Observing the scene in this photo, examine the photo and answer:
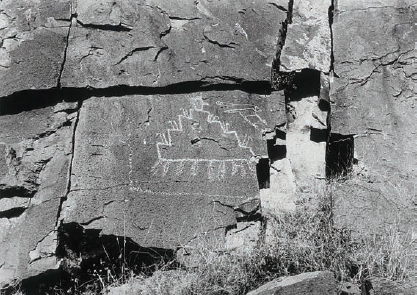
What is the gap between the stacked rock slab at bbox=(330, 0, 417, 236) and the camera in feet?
12.5

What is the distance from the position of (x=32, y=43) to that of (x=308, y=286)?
2.76m

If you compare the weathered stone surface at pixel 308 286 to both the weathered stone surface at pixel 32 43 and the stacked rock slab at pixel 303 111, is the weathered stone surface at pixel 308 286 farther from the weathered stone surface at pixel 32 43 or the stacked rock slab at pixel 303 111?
the weathered stone surface at pixel 32 43

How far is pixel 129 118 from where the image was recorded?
4.17 meters

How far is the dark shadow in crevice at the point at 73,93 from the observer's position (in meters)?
4.24

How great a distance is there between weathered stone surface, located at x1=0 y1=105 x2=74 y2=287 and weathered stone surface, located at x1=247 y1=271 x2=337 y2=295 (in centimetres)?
146

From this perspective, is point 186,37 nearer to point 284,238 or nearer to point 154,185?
point 154,185

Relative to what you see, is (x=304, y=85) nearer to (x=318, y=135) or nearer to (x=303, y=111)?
(x=303, y=111)

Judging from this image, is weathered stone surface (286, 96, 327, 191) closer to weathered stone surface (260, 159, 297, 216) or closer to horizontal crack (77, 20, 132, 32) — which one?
weathered stone surface (260, 159, 297, 216)

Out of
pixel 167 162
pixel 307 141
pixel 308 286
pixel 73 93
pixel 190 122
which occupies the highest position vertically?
pixel 73 93

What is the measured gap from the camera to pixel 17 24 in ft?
14.7

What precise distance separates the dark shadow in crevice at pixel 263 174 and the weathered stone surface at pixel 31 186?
54.5 inches

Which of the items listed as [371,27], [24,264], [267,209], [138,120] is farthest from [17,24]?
[371,27]

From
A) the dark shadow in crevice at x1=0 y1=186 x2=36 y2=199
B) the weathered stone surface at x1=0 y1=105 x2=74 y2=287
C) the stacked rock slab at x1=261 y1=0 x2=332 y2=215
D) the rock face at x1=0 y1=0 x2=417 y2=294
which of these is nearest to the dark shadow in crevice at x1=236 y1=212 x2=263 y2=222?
A: the rock face at x1=0 y1=0 x2=417 y2=294

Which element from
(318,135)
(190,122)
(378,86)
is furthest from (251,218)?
(378,86)
